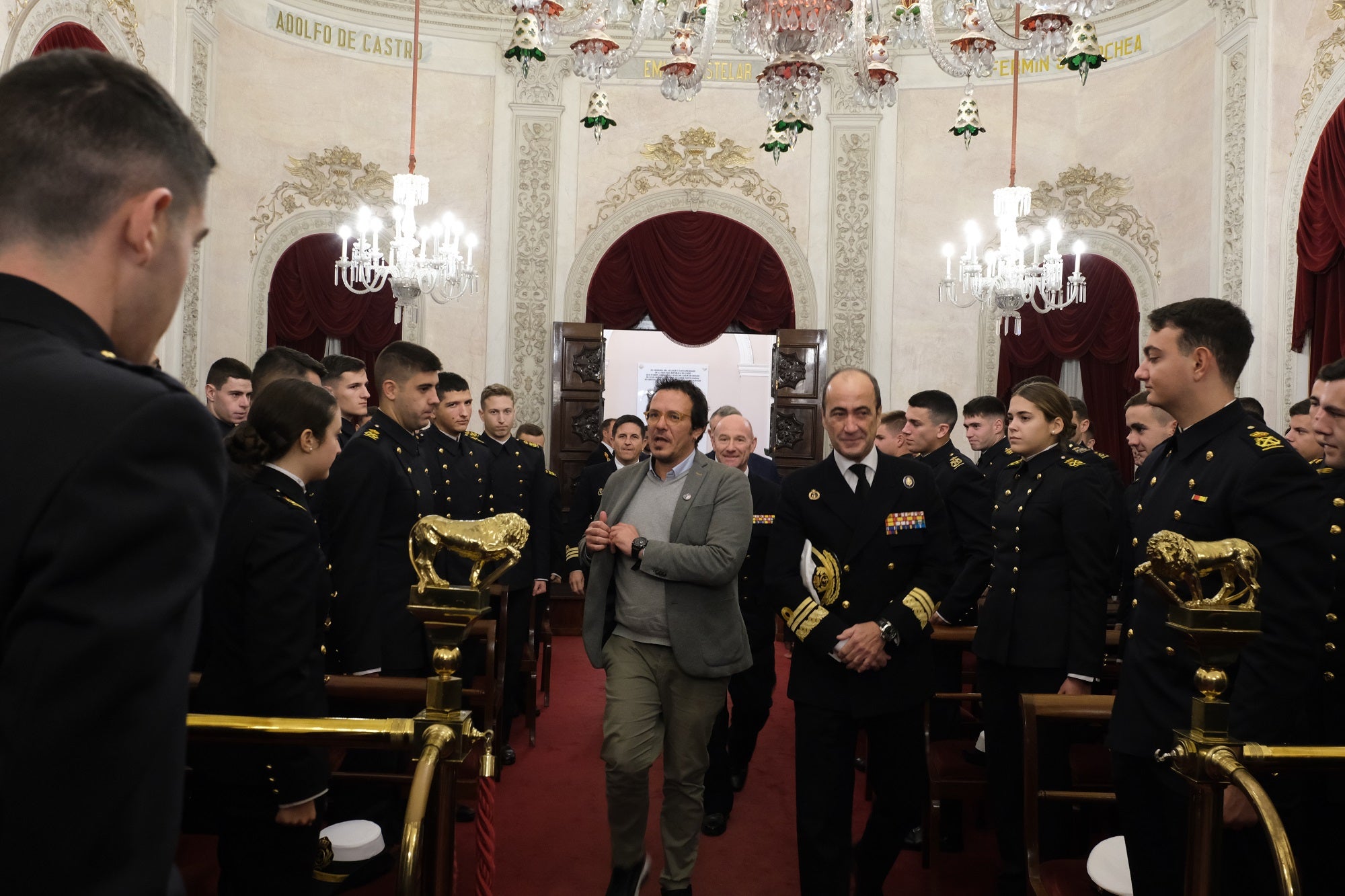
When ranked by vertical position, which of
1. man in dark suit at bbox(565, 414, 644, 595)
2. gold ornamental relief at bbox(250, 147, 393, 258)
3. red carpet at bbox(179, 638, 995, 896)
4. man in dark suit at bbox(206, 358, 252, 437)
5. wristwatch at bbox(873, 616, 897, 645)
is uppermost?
gold ornamental relief at bbox(250, 147, 393, 258)

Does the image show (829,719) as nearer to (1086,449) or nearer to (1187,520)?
(1187,520)

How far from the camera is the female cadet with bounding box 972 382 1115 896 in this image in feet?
11.1

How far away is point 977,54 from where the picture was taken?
441cm

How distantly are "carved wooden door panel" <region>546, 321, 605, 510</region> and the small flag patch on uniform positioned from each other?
22.2 ft

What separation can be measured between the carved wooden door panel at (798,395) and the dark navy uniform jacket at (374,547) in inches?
256

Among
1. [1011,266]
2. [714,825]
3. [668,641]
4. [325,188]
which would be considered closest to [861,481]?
[668,641]

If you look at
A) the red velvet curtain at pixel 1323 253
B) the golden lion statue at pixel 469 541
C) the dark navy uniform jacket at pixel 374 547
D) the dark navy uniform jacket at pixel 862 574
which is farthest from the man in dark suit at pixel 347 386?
the red velvet curtain at pixel 1323 253

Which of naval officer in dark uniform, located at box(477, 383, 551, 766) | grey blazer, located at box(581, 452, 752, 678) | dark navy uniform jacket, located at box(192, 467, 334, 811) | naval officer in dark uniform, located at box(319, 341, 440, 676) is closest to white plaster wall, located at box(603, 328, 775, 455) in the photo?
naval officer in dark uniform, located at box(477, 383, 551, 766)

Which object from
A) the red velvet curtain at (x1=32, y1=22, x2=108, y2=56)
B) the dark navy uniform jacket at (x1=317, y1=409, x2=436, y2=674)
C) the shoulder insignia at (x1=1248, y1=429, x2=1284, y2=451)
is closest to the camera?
A: the shoulder insignia at (x1=1248, y1=429, x2=1284, y2=451)

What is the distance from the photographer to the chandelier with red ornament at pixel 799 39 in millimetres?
3861

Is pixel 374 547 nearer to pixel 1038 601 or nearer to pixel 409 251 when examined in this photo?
pixel 1038 601

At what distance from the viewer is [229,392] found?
182 inches

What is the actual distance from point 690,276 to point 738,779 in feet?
20.8

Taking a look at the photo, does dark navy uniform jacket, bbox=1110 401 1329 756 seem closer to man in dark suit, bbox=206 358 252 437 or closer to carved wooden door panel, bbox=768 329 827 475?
man in dark suit, bbox=206 358 252 437
